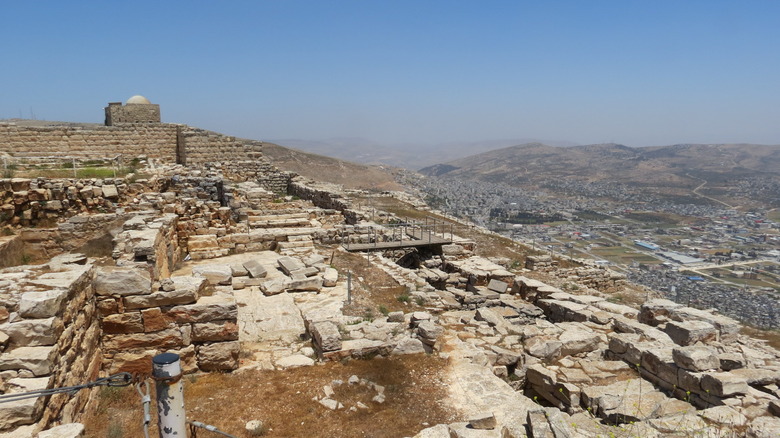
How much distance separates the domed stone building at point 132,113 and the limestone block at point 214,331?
19.8 metres

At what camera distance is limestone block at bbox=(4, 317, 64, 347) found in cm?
411

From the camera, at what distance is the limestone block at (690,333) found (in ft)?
27.0

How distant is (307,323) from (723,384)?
6010mm

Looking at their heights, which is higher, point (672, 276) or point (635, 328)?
point (635, 328)

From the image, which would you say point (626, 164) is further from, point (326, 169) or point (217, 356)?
point (217, 356)

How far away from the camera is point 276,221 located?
14.5 metres

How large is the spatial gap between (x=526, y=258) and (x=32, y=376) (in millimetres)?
16317

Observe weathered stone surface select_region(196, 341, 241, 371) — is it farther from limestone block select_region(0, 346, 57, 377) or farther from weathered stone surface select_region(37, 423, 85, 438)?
weathered stone surface select_region(37, 423, 85, 438)

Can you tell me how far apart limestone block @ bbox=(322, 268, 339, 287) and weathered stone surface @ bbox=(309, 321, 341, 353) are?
297 centimetres

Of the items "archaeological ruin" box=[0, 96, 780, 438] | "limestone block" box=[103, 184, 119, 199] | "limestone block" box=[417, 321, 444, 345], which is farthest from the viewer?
"limestone block" box=[103, 184, 119, 199]

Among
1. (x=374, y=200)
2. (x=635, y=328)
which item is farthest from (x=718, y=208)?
(x=635, y=328)

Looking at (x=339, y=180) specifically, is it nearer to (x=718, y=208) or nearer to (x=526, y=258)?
(x=526, y=258)

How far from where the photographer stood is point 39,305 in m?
4.23

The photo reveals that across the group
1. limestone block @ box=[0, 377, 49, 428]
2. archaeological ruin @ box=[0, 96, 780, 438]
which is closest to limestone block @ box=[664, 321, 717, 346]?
archaeological ruin @ box=[0, 96, 780, 438]
